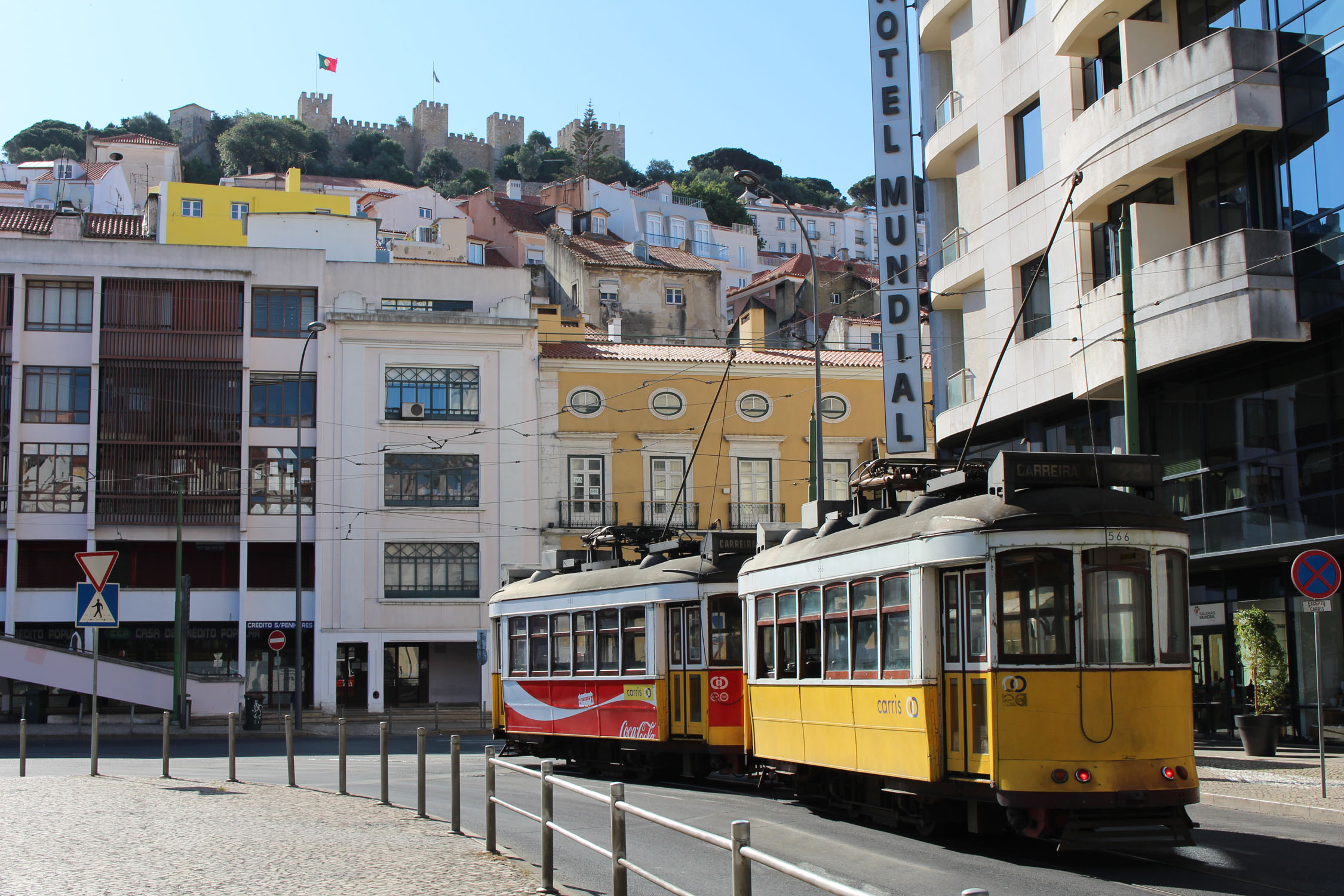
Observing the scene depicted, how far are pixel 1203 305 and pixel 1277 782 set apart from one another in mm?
7777

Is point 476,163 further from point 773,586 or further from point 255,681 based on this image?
point 773,586

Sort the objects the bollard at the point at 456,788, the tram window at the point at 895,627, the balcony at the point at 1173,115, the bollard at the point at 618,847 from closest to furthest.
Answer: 1. the bollard at the point at 618,847
2. the tram window at the point at 895,627
3. the bollard at the point at 456,788
4. the balcony at the point at 1173,115

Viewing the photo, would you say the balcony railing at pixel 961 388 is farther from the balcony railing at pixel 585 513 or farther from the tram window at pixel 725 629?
the balcony railing at pixel 585 513

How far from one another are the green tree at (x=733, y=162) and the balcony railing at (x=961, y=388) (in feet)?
399

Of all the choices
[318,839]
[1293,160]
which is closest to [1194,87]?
[1293,160]

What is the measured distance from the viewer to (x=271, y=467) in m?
44.4

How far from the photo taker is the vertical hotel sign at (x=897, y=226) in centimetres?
3191

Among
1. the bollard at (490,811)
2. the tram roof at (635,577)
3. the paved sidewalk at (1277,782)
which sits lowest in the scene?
the paved sidewalk at (1277,782)

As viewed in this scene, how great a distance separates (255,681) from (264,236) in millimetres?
16615

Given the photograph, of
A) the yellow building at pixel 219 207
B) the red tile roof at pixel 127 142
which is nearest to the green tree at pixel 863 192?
the red tile roof at pixel 127 142

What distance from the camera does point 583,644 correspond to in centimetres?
2022

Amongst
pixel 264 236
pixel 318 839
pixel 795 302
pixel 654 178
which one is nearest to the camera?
pixel 318 839

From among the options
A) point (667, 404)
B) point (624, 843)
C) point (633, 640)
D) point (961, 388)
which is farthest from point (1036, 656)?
point (667, 404)

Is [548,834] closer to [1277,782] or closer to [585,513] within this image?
[1277,782]
